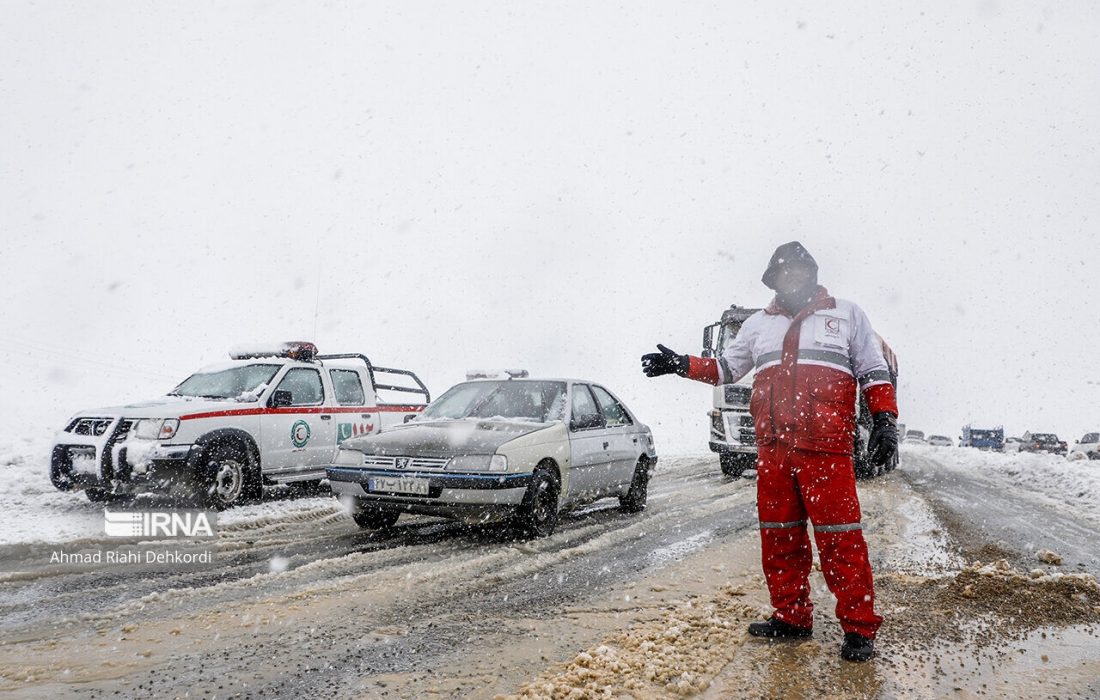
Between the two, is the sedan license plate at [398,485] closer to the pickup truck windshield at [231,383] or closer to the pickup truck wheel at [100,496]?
the pickup truck windshield at [231,383]

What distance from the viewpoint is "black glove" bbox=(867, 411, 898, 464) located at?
12.0ft

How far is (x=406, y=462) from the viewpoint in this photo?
6012 millimetres

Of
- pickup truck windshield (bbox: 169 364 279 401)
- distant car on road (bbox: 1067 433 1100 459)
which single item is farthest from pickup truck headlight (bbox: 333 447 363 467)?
distant car on road (bbox: 1067 433 1100 459)

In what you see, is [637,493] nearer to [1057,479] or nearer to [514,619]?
[514,619]

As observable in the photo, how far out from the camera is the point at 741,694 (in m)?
2.86

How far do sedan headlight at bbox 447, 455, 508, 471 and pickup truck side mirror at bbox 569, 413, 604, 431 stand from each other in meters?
1.27

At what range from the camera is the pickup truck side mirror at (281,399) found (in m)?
8.52

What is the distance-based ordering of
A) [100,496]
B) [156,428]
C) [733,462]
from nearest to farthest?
1. [156,428]
2. [100,496]
3. [733,462]

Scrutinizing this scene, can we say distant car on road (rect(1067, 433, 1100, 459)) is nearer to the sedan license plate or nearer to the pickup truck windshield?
the pickup truck windshield

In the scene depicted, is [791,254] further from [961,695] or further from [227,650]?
[227,650]

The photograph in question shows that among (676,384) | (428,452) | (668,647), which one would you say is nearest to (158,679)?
(668,647)

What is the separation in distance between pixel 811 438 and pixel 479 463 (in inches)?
120

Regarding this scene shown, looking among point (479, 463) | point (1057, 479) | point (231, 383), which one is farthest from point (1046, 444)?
point (231, 383)

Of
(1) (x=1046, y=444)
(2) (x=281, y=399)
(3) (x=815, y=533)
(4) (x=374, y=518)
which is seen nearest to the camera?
(3) (x=815, y=533)
